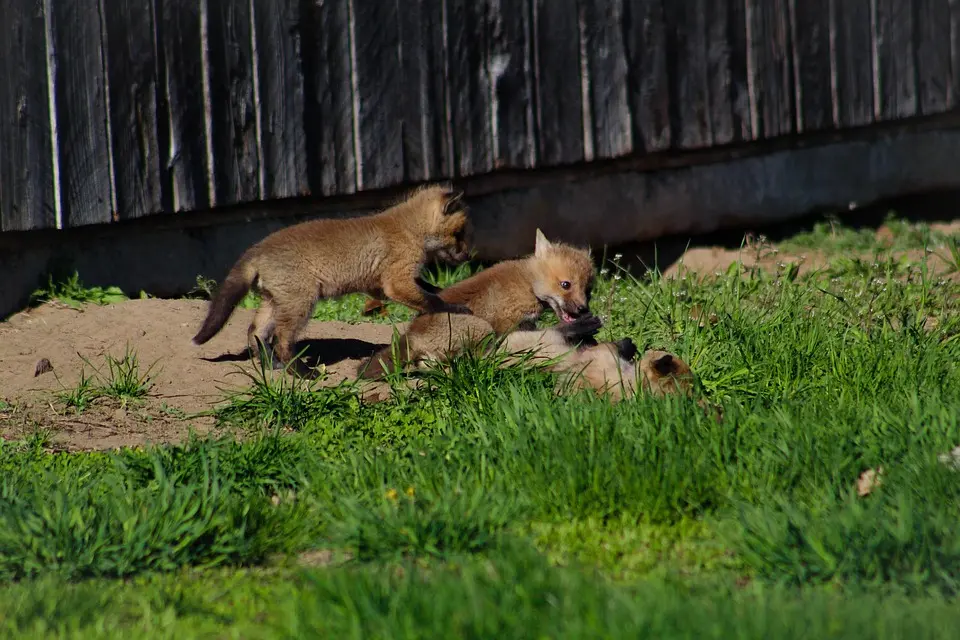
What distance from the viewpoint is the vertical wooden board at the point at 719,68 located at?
10.6 meters

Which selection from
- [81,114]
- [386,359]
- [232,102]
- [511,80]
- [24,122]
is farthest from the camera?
[511,80]

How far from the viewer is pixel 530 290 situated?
23.4 feet

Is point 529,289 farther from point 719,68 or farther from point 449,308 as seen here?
point 719,68

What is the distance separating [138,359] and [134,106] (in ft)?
6.89

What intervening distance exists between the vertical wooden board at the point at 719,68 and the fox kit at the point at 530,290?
4.01 metres

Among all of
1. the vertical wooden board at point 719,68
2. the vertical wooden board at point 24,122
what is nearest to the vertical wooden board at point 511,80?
the vertical wooden board at point 719,68

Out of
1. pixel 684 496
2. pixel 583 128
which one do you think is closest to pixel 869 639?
pixel 684 496

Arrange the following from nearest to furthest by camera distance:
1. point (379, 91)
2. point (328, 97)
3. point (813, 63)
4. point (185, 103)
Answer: point (185, 103)
point (328, 97)
point (379, 91)
point (813, 63)

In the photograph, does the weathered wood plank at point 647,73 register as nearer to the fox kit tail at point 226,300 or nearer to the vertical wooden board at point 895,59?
the vertical wooden board at point 895,59

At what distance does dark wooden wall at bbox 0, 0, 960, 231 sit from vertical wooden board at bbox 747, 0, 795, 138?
2cm

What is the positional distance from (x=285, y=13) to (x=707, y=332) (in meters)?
4.12

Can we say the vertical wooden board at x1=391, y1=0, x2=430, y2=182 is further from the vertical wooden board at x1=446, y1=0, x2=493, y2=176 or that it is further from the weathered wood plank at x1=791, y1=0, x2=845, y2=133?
the weathered wood plank at x1=791, y1=0, x2=845, y2=133

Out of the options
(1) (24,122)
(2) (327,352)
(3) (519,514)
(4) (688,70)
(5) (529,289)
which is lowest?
(3) (519,514)

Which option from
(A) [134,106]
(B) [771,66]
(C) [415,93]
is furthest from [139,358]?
(B) [771,66]
